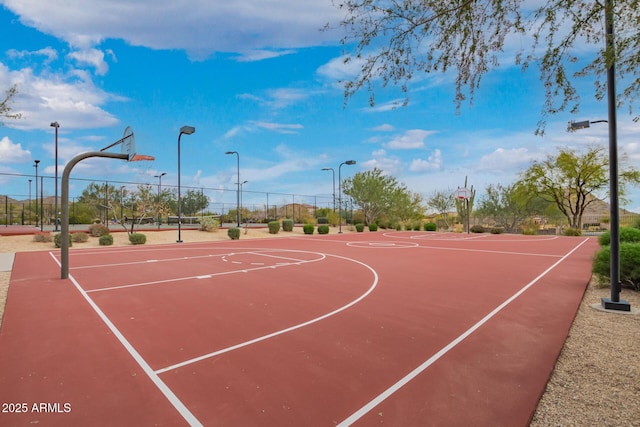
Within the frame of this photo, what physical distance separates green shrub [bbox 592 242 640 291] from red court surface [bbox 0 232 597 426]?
93cm

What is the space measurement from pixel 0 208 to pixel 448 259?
44135mm

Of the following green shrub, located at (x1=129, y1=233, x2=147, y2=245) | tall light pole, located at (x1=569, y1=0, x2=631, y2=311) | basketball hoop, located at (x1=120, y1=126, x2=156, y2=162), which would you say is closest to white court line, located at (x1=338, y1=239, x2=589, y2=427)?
tall light pole, located at (x1=569, y1=0, x2=631, y2=311)

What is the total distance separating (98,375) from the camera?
4.05m

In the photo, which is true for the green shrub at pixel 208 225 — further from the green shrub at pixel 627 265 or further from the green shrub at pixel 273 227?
the green shrub at pixel 627 265

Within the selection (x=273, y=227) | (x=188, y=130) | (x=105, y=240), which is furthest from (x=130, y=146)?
(x=273, y=227)

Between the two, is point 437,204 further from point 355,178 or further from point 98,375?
point 98,375

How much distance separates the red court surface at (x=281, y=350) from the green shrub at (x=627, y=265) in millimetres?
928

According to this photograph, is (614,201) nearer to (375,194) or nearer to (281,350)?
(281,350)

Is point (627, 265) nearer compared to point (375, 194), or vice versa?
point (627, 265)

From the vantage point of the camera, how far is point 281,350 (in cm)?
472

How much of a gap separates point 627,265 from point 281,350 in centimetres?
866

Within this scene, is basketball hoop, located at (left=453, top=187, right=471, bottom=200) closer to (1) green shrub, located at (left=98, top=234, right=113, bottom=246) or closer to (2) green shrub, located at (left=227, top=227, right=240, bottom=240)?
(2) green shrub, located at (left=227, top=227, right=240, bottom=240)

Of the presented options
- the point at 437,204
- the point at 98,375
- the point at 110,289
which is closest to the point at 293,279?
the point at 110,289

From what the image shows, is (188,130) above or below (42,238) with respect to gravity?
above
